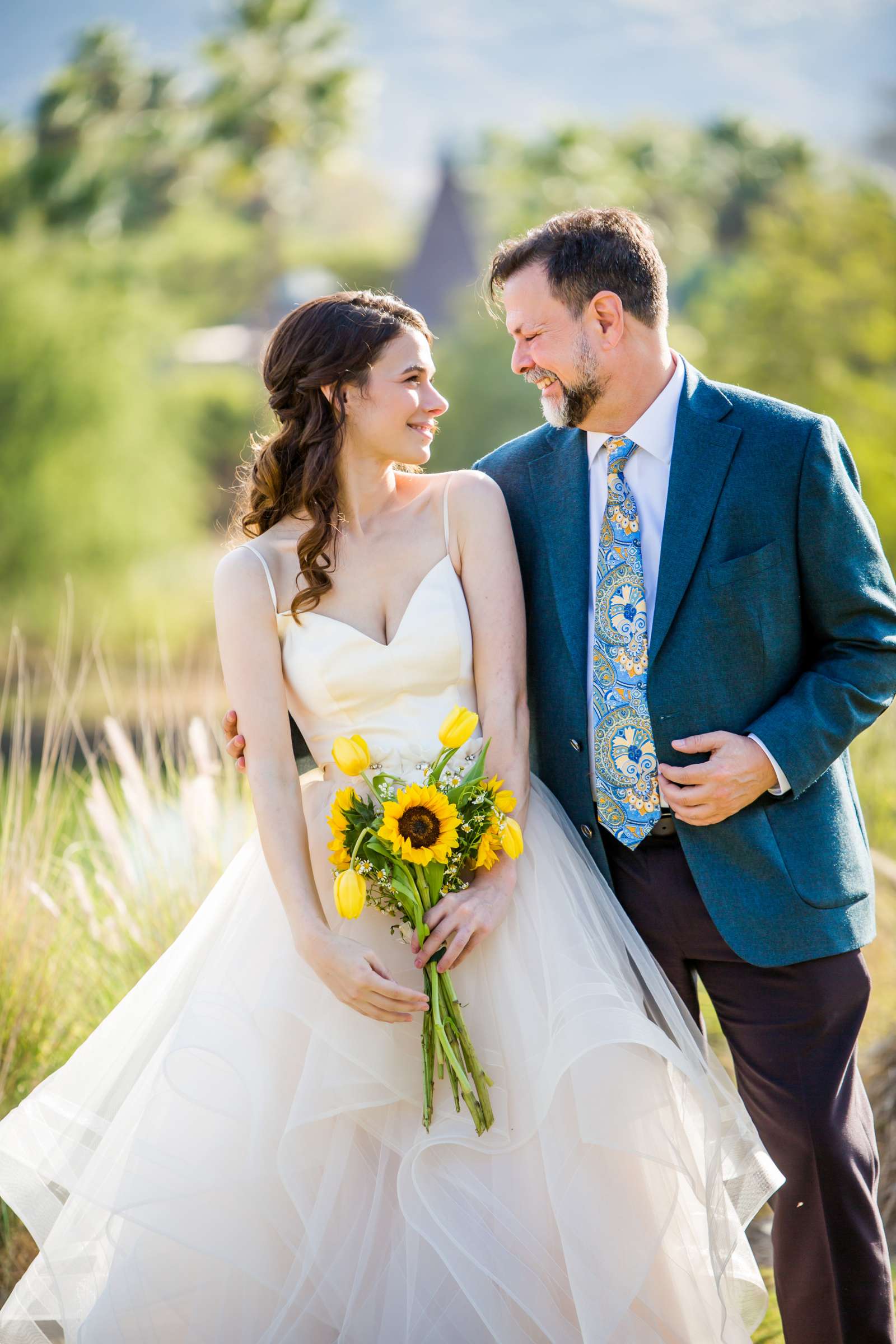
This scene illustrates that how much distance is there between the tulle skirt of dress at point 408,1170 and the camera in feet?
7.31

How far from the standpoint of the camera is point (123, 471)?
2153cm

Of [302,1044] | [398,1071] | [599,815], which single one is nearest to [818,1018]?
[599,815]

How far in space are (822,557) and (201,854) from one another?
2.51 meters

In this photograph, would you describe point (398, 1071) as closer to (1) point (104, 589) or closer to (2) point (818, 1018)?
(2) point (818, 1018)

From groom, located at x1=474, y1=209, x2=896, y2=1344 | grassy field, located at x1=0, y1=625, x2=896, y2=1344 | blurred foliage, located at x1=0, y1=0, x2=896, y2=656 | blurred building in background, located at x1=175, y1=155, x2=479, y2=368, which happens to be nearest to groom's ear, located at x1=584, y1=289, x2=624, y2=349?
groom, located at x1=474, y1=209, x2=896, y2=1344

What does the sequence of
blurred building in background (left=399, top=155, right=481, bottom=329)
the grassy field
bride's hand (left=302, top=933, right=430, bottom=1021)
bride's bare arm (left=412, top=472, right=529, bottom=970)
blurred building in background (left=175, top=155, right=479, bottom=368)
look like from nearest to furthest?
1. bride's hand (left=302, top=933, right=430, bottom=1021)
2. bride's bare arm (left=412, top=472, right=529, bottom=970)
3. the grassy field
4. blurred building in background (left=175, top=155, right=479, bottom=368)
5. blurred building in background (left=399, top=155, right=481, bottom=329)

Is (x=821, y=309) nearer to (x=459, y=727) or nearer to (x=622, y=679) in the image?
(x=622, y=679)

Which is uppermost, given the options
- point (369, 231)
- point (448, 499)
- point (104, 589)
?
point (369, 231)

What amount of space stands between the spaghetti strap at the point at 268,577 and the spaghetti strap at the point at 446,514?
0.40 m

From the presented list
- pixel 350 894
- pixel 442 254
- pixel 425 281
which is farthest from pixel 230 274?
pixel 350 894

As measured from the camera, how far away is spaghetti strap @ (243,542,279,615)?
2.66m

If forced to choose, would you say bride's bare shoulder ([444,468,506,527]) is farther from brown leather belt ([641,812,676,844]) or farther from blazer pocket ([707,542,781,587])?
brown leather belt ([641,812,676,844])

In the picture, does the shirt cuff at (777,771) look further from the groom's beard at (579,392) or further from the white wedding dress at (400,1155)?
the groom's beard at (579,392)

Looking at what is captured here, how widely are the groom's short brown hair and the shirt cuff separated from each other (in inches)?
38.8
